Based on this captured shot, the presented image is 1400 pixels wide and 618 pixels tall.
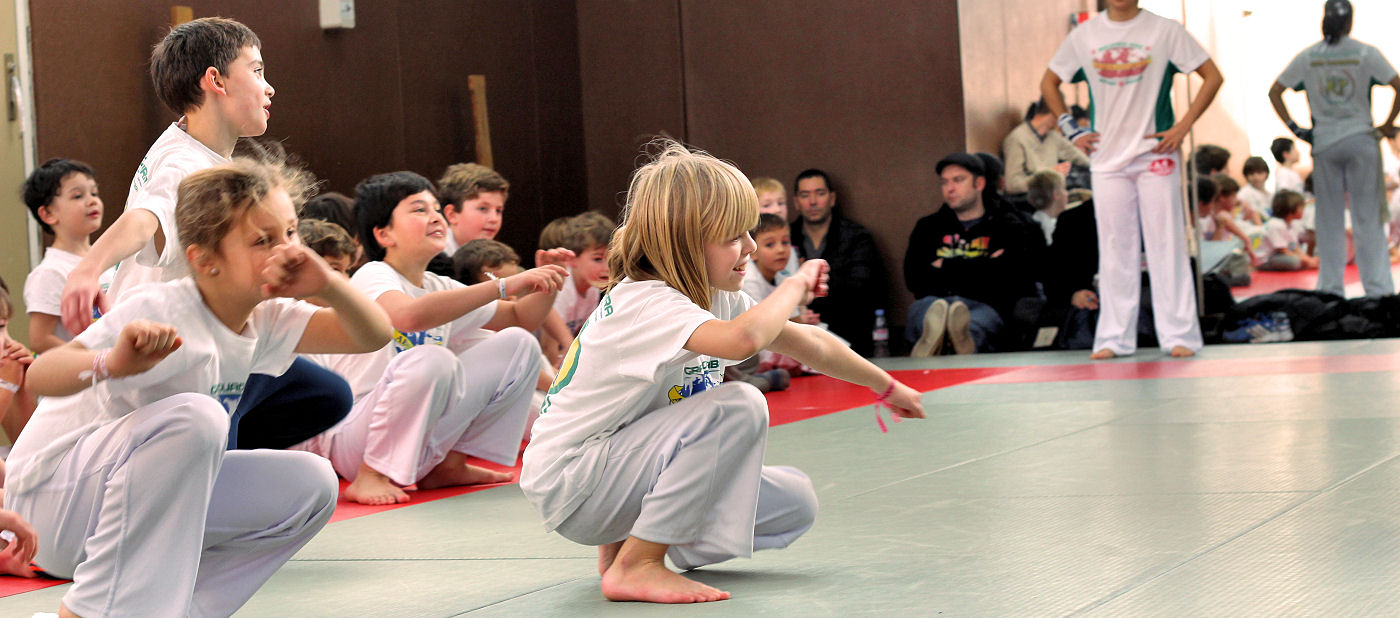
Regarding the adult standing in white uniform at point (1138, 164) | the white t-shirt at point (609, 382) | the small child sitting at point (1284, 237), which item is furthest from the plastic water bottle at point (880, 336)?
the white t-shirt at point (609, 382)

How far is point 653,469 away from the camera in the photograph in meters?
2.34

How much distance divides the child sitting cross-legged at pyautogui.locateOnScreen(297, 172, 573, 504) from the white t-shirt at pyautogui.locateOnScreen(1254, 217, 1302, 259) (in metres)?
5.80

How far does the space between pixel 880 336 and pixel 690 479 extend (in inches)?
242

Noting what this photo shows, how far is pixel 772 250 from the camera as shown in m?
6.48

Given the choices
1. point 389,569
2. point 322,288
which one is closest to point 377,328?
point 322,288

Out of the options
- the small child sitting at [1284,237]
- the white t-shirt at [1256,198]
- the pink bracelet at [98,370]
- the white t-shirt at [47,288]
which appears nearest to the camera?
the pink bracelet at [98,370]

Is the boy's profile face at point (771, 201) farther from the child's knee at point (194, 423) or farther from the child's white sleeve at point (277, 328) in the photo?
the child's knee at point (194, 423)

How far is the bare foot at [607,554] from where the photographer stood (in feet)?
8.15

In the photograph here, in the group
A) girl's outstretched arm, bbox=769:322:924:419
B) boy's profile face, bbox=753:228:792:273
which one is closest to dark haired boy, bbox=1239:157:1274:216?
boy's profile face, bbox=753:228:792:273

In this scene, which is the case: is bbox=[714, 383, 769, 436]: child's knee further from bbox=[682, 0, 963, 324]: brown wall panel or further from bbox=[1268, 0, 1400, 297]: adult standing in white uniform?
bbox=[1268, 0, 1400, 297]: adult standing in white uniform

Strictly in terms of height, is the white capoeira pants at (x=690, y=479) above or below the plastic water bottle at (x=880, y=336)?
above

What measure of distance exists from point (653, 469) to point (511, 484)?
5.51 ft

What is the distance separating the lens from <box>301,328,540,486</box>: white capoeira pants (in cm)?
366

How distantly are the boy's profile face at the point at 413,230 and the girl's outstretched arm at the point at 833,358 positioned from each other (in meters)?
1.72
